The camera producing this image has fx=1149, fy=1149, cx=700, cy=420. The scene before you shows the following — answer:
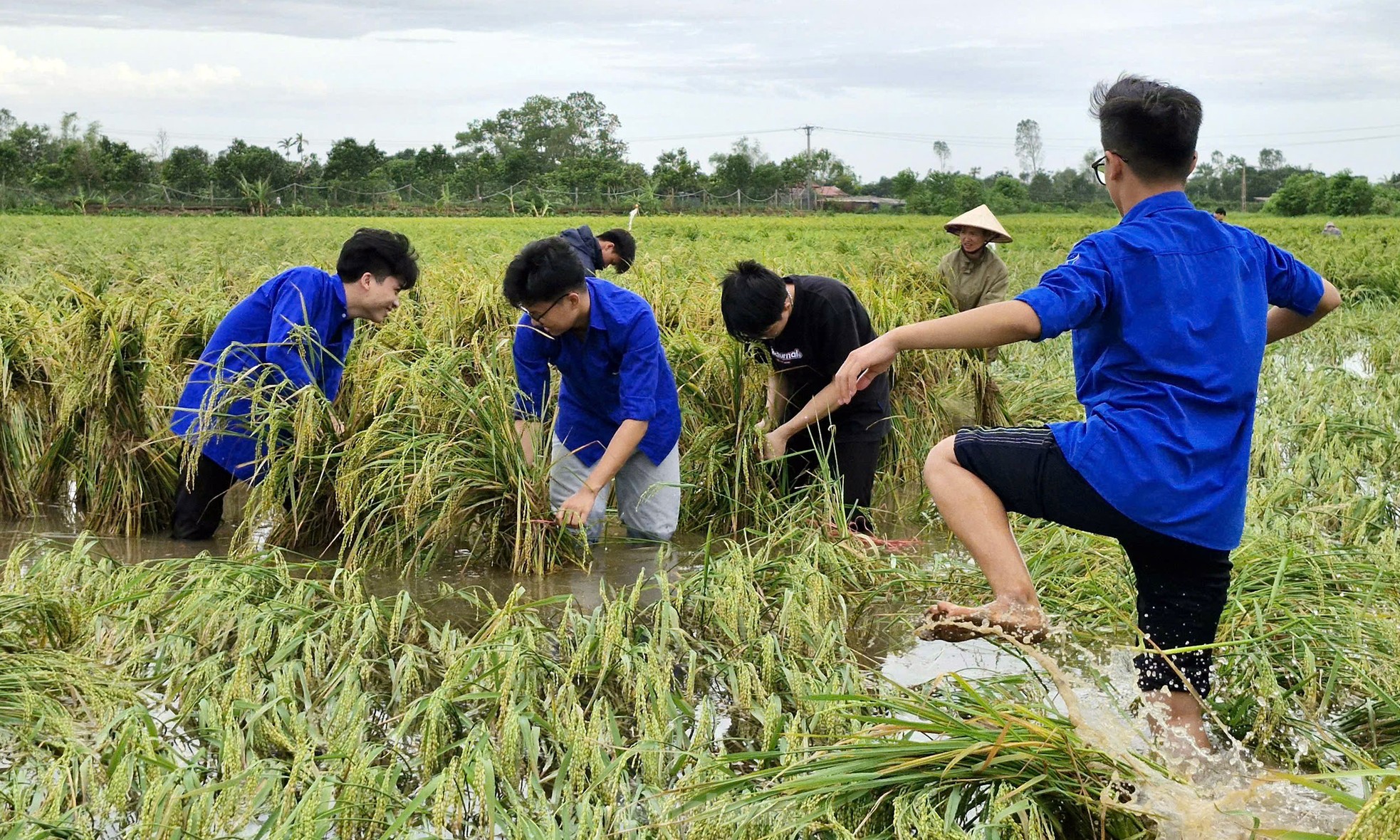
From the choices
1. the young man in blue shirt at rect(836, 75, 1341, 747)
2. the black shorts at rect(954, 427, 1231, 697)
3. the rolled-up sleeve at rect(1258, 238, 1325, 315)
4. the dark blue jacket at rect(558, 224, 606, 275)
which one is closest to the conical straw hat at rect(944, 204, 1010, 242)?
the dark blue jacket at rect(558, 224, 606, 275)

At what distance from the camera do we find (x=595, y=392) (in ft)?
15.8

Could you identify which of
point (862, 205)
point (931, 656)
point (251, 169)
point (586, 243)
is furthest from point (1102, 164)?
point (862, 205)

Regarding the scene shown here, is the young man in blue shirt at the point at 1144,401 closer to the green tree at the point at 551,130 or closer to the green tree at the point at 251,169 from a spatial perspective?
the green tree at the point at 251,169

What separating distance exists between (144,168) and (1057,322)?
1874 inches

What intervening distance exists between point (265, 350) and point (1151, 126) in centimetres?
387

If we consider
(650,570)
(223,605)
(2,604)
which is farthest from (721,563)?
(2,604)

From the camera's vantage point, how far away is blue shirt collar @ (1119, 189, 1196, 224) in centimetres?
251

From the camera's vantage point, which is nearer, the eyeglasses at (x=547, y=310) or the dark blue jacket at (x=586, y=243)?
the eyeglasses at (x=547, y=310)

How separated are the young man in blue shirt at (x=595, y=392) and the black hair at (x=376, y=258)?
2.20 feet

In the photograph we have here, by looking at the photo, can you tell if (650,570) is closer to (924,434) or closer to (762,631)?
(762,631)

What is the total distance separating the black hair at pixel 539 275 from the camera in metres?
4.29

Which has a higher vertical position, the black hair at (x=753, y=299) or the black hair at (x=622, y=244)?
the black hair at (x=622, y=244)

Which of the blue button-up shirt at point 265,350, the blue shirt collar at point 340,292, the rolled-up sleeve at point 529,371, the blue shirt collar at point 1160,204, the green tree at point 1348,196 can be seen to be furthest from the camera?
the green tree at point 1348,196

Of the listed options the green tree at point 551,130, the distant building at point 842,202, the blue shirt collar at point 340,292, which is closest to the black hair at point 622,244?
the blue shirt collar at point 340,292
